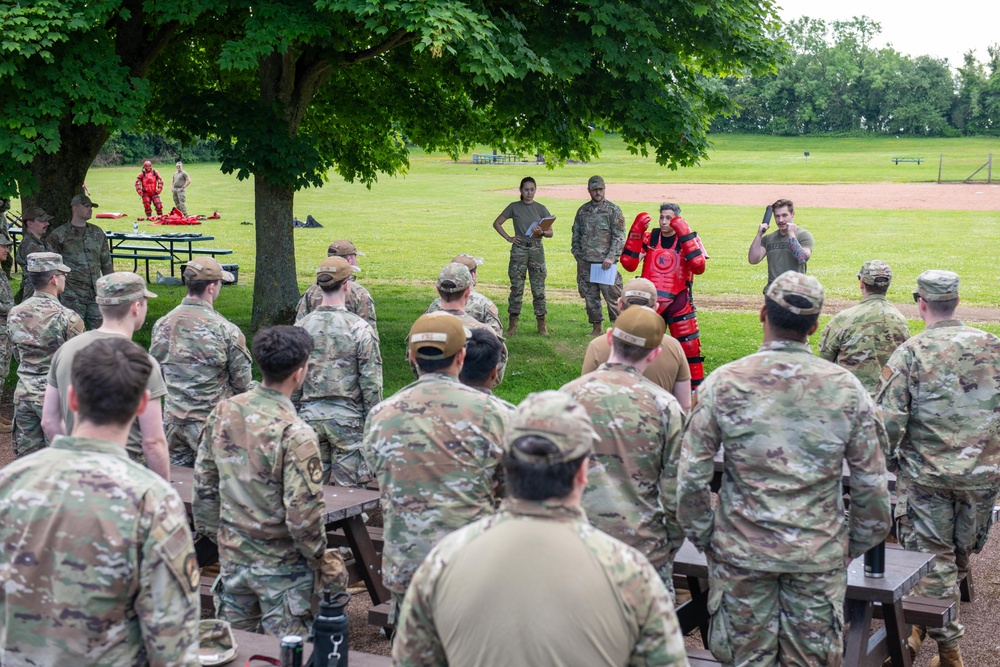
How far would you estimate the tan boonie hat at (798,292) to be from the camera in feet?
15.2

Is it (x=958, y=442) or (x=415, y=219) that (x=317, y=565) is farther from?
(x=415, y=219)

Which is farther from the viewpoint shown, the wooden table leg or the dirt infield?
the dirt infield

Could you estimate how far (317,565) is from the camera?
5160 mm

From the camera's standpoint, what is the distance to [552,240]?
105ft

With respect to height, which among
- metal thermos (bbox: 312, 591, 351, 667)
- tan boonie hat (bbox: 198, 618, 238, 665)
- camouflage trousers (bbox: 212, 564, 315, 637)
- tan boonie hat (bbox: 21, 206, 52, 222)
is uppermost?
tan boonie hat (bbox: 21, 206, 52, 222)

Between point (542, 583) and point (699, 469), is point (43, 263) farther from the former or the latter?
point (542, 583)

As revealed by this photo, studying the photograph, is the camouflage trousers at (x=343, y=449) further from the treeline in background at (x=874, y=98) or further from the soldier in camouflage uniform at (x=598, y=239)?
the treeline in background at (x=874, y=98)

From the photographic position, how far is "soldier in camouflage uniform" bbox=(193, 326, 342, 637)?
498cm

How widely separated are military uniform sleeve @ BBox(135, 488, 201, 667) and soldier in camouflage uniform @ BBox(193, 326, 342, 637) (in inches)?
61.1

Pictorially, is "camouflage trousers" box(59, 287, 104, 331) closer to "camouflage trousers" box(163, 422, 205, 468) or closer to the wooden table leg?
"camouflage trousers" box(163, 422, 205, 468)

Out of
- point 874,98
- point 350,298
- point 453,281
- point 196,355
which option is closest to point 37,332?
point 196,355

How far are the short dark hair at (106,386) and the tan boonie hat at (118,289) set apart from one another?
2.73 metres

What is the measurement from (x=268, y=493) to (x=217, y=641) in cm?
90

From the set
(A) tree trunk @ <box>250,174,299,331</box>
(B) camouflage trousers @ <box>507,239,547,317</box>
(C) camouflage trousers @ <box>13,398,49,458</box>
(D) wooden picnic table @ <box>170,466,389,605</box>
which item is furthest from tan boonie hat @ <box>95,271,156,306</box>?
(B) camouflage trousers @ <box>507,239,547,317</box>
